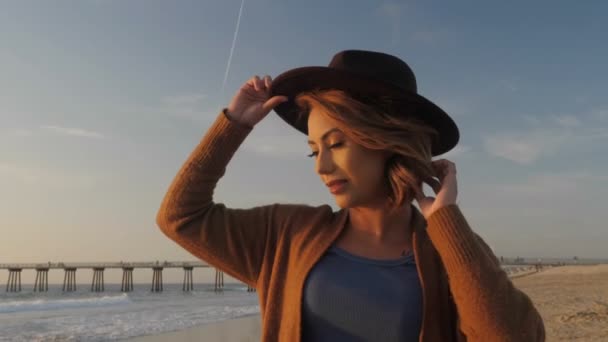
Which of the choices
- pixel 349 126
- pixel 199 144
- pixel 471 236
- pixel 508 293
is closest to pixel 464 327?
pixel 508 293

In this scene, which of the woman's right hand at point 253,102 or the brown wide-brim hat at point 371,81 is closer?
the brown wide-brim hat at point 371,81

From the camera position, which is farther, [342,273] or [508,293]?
[342,273]

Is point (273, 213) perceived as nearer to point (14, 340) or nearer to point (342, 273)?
point (342, 273)

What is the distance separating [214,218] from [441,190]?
72 centimetres

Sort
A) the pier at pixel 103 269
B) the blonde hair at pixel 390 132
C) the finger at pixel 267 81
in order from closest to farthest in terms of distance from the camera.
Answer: the blonde hair at pixel 390 132 → the finger at pixel 267 81 → the pier at pixel 103 269

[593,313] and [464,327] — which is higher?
[464,327]

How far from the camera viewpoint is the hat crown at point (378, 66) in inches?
64.7

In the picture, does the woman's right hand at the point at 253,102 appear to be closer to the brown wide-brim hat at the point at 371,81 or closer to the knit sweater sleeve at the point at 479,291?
the brown wide-brim hat at the point at 371,81

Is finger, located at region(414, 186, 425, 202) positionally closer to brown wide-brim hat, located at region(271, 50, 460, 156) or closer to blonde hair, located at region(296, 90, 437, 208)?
blonde hair, located at region(296, 90, 437, 208)

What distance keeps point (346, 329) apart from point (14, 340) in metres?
12.4

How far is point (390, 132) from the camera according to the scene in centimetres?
158

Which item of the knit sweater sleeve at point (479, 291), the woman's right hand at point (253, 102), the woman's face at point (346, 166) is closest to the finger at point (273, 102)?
the woman's right hand at point (253, 102)

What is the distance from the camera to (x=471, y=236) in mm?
1494

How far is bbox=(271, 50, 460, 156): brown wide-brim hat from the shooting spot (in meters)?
1.61
